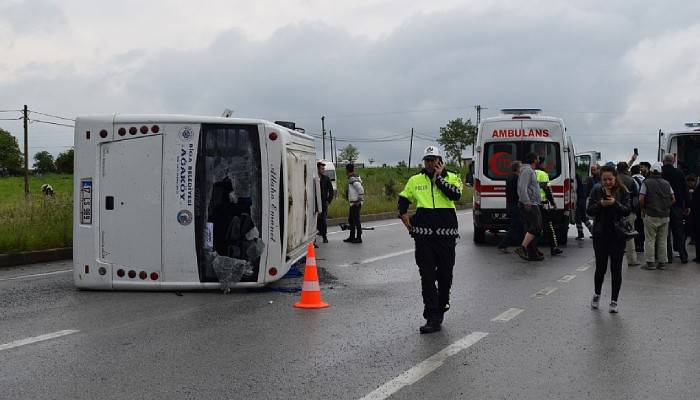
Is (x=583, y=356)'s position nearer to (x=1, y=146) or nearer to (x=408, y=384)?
(x=408, y=384)

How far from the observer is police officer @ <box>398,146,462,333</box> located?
7.45m

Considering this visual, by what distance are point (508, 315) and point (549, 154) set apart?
8676mm

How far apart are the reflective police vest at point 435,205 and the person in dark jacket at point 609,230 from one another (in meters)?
2.06

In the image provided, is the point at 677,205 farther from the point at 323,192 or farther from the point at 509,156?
the point at 323,192

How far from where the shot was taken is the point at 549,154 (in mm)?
16328

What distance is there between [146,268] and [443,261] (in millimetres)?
4027

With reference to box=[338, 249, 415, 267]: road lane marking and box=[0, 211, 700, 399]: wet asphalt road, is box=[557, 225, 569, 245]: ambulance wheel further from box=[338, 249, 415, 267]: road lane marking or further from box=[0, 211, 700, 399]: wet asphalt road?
box=[0, 211, 700, 399]: wet asphalt road

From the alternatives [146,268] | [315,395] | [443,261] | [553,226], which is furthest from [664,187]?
[315,395]

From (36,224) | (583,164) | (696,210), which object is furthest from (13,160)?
(696,210)

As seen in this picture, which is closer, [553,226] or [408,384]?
[408,384]

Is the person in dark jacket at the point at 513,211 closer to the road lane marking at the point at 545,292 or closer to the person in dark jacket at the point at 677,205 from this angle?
the person in dark jacket at the point at 677,205

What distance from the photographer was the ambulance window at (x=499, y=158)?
16359mm

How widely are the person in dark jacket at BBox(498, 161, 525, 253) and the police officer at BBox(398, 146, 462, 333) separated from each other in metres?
6.83

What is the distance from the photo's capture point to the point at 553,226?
52.5 ft
